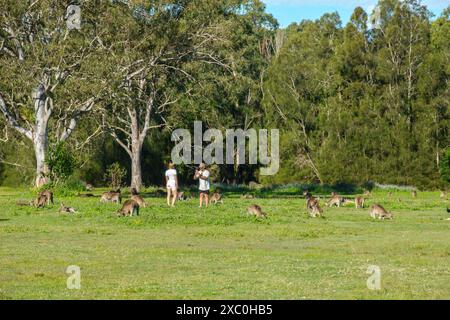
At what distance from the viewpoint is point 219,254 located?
20.9 metres

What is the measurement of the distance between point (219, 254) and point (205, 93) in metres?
40.8

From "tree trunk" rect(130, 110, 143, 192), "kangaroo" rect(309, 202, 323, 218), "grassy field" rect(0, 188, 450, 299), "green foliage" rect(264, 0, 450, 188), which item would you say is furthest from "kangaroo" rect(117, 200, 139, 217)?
"green foliage" rect(264, 0, 450, 188)

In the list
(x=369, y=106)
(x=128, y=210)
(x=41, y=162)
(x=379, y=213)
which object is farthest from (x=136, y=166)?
(x=379, y=213)

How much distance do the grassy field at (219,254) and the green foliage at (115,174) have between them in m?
32.4

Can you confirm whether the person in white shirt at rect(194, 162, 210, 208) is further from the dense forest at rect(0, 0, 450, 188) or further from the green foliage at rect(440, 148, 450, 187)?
the green foliage at rect(440, 148, 450, 187)

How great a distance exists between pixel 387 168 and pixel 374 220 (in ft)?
118

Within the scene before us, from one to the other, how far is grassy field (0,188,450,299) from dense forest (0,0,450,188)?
17.0m

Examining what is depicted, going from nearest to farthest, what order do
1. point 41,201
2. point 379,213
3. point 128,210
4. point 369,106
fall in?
1. point 128,210
2. point 379,213
3. point 41,201
4. point 369,106

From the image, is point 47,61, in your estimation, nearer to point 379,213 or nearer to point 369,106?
point 379,213

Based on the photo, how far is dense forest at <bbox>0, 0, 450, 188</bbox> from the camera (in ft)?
162

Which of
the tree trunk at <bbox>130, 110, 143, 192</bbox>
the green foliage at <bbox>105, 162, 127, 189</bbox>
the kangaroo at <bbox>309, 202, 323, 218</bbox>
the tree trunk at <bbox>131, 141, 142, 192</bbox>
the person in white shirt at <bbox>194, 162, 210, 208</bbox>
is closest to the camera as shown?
the kangaroo at <bbox>309, 202, 323, 218</bbox>

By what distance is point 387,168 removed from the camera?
219 feet

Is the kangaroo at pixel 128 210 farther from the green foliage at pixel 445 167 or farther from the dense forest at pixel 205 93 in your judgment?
the green foliage at pixel 445 167

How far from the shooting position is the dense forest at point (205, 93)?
49469 mm
